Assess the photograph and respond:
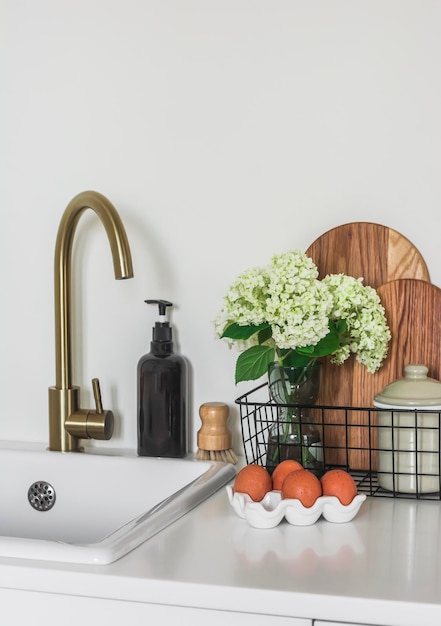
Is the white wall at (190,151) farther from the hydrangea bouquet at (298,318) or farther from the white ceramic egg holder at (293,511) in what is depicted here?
the white ceramic egg holder at (293,511)

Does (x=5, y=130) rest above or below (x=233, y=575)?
above

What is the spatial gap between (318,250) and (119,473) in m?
0.50

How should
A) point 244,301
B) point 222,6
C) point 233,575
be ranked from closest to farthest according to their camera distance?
point 233,575 < point 244,301 < point 222,6

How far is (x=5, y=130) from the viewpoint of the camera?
5.44ft

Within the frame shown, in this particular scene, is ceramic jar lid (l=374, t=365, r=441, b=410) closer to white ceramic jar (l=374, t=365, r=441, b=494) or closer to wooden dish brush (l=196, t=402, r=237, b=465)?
white ceramic jar (l=374, t=365, r=441, b=494)

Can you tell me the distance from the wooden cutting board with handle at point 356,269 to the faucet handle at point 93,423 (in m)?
0.38

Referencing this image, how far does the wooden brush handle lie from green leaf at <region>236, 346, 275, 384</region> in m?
0.18

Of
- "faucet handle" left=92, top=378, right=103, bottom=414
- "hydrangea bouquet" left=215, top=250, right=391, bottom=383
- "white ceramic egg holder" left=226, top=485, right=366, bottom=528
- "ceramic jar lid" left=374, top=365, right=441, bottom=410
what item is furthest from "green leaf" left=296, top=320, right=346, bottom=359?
"faucet handle" left=92, top=378, right=103, bottom=414

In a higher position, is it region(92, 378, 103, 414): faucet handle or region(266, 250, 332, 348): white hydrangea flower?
region(266, 250, 332, 348): white hydrangea flower

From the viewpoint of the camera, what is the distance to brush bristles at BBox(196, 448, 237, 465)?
1.47 m

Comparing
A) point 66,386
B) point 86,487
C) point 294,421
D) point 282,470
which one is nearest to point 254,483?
point 282,470

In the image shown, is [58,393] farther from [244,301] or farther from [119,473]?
[244,301]

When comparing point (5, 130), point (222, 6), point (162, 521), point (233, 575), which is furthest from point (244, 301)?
point (5, 130)

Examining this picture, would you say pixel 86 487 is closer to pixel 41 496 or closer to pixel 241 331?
pixel 41 496
